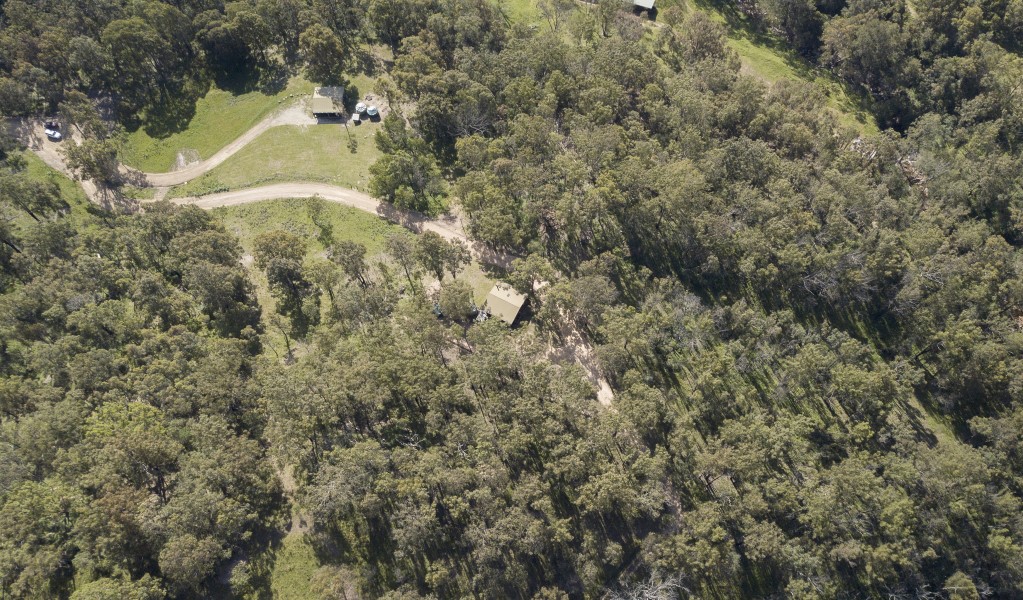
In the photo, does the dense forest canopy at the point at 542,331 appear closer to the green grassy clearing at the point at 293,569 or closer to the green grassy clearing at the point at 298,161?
the green grassy clearing at the point at 293,569

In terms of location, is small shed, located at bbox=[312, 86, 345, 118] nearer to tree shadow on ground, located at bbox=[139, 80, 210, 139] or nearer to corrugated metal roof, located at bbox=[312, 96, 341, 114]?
corrugated metal roof, located at bbox=[312, 96, 341, 114]

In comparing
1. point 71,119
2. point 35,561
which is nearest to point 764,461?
point 35,561

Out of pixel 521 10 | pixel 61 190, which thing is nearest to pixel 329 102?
pixel 61 190

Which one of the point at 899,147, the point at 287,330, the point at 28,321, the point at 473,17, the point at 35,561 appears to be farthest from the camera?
the point at 473,17

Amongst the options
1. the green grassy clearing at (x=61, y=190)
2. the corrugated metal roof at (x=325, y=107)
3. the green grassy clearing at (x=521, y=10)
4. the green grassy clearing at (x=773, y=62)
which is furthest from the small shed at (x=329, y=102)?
the green grassy clearing at (x=773, y=62)

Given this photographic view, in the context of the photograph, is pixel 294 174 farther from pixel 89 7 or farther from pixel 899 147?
pixel 899 147

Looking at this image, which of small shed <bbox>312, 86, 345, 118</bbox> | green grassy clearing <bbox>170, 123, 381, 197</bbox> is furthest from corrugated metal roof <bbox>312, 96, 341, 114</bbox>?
green grassy clearing <bbox>170, 123, 381, 197</bbox>
